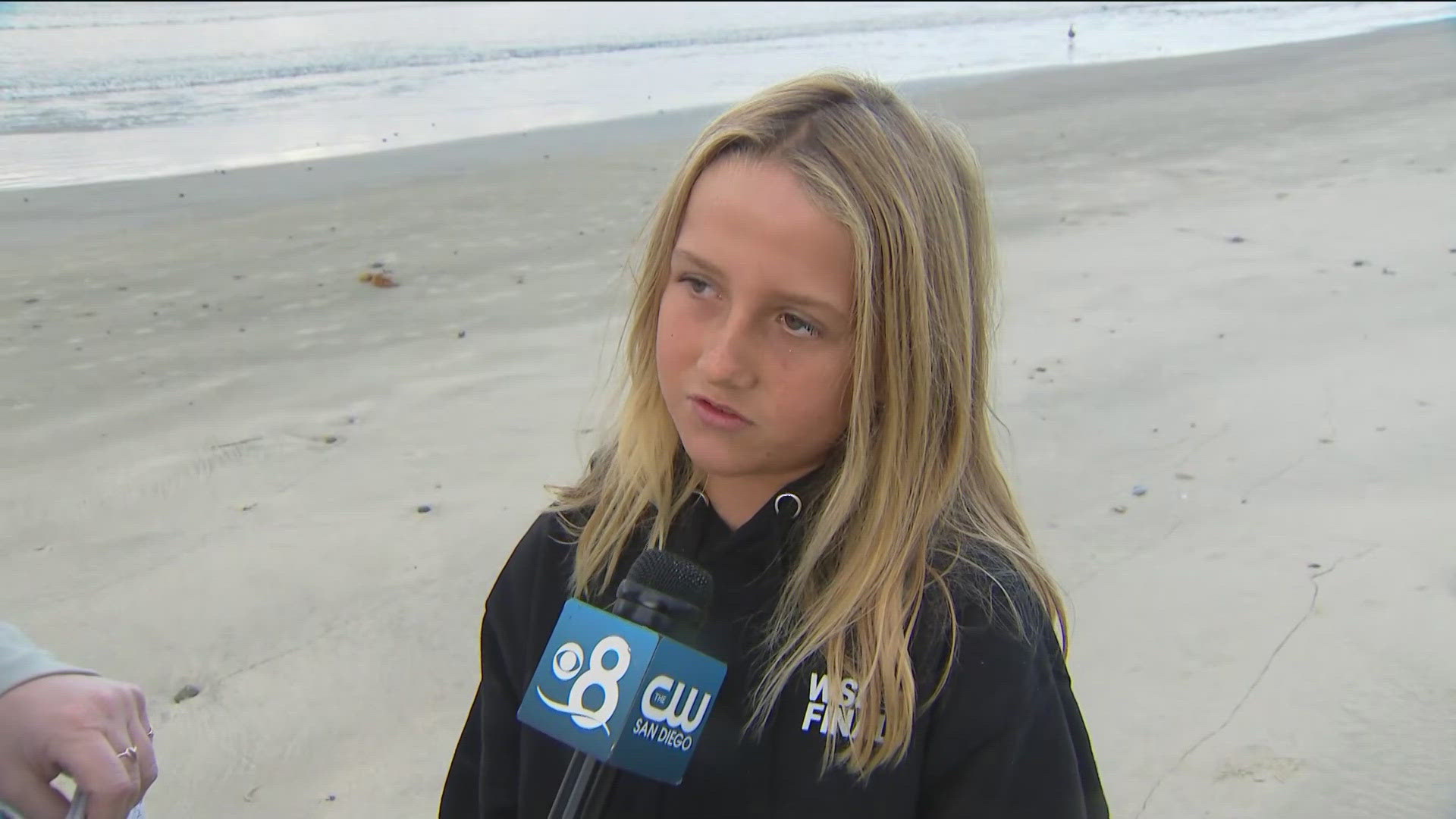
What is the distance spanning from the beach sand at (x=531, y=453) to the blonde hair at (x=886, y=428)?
4.13ft

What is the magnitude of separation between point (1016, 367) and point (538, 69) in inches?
488

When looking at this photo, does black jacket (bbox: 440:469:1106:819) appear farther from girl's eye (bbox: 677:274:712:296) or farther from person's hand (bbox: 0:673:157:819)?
person's hand (bbox: 0:673:157:819)

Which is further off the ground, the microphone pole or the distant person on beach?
the microphone pole

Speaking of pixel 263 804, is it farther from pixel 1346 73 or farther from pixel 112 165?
pixel 1346 73

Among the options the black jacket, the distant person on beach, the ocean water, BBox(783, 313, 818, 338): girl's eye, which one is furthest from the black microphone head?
the ocean water

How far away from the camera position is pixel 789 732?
5.43 ft

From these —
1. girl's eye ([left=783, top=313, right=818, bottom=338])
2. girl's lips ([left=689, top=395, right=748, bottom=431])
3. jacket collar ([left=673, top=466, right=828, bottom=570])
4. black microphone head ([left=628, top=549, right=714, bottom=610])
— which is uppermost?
girl's eye ([left=783, top=313, right=818, bottom=338])

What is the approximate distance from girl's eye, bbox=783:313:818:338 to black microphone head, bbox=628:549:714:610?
1.11ft

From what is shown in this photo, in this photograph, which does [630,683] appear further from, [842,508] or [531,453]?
[531,453]

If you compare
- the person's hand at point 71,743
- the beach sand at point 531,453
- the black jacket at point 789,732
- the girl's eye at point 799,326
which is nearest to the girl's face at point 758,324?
the girl's eye at point 799,326

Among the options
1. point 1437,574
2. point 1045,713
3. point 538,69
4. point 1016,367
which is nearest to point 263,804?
point 1045,713

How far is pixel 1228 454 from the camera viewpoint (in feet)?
13.8

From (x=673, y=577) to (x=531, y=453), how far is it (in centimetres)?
302

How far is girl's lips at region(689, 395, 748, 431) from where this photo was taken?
1.66 metres
